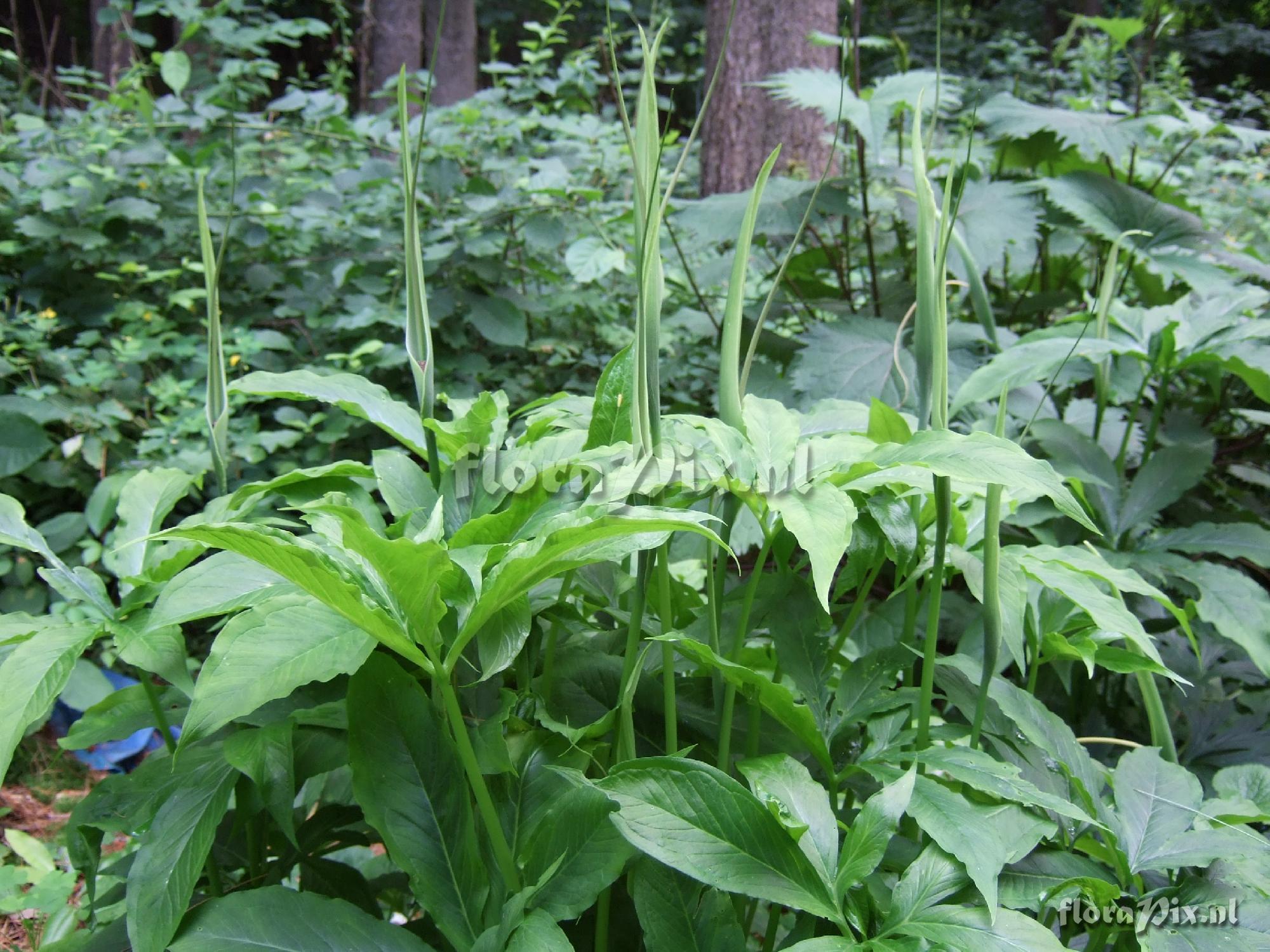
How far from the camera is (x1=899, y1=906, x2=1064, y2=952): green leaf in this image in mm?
625

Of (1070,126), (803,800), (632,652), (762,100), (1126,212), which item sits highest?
(762,100)

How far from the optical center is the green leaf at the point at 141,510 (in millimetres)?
912

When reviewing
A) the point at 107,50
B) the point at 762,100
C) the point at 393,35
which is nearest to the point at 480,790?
the point at 762,100

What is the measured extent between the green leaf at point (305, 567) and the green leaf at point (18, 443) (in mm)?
2260

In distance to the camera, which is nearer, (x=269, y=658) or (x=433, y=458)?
(x=269, y=658)

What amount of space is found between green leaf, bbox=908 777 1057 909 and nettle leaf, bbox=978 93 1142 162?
5.31ft

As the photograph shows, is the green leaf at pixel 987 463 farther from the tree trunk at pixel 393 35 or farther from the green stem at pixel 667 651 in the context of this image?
the tree trunk at pixel 393 35

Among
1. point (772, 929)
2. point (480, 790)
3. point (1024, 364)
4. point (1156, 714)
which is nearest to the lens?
point (480, 790)

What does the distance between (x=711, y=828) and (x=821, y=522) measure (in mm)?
251

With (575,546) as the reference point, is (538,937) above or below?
below

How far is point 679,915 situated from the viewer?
2.39ft

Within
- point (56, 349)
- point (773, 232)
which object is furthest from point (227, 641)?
point (56, 349)

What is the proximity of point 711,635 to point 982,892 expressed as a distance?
283mm

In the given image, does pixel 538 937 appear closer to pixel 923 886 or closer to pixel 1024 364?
pixel 923 886
